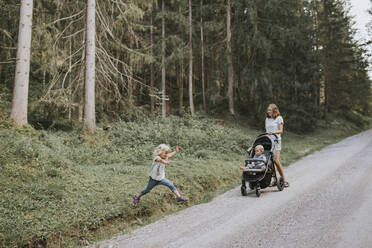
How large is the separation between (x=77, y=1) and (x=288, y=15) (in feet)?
52.6

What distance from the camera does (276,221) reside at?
5113 mm

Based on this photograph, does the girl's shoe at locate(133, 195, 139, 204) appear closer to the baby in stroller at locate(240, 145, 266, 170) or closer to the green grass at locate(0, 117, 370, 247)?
the green grass at locate(0, 117, 370, 247)

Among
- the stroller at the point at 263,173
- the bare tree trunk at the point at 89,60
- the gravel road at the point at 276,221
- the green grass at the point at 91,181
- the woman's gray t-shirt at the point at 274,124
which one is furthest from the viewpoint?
the bare tree trunk at the point at 89,60

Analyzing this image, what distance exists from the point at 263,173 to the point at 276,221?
6.28ft

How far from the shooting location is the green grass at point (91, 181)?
15.9ft

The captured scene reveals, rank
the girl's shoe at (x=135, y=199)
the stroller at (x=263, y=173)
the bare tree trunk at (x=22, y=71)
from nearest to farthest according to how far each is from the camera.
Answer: the girl's shoe at (x=135, y=199)
the stroller at (x=263, y=173)
the bare tree trunk at (x=22, y=71)

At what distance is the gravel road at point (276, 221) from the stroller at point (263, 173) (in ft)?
0.73

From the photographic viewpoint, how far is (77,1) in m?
13.5

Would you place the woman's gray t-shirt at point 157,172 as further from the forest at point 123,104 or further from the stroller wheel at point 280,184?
the stroller wheel at point 280,184

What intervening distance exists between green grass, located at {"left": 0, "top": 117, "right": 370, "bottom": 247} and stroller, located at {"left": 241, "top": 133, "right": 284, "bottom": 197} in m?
1.01

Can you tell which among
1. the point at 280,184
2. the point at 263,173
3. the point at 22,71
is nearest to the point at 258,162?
the point at 263,173

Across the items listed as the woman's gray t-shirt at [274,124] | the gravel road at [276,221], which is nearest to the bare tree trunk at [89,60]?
the gravel road at [276,221]

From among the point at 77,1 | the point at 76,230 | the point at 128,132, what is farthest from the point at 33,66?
the point at 76,230

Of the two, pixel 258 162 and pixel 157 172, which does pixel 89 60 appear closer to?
pixel 157 172
